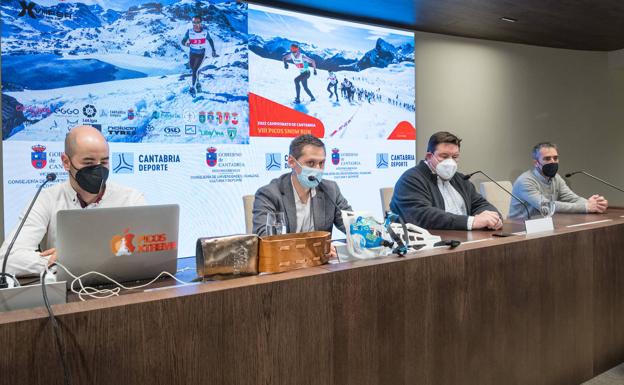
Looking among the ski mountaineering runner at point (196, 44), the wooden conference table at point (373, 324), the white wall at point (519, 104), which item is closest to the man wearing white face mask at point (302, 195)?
the wooden conference table at point (373, 324)

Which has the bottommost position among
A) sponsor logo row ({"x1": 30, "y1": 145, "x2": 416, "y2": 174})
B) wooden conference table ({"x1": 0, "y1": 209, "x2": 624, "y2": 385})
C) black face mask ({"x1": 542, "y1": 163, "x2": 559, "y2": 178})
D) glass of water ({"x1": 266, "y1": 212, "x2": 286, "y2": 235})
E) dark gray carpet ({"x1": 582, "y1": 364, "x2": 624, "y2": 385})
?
dark gray carpet ({"x1": 582, "y1": 364, "x2": 624, "y2": 385})

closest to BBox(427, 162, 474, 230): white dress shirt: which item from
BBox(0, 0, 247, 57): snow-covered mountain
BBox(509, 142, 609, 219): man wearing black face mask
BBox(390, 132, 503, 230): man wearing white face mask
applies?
BBox(390, 132, 503, 230): man wearing white face mask

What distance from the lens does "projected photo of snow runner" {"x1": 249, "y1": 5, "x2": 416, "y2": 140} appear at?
3855 mm

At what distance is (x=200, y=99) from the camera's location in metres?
3.59

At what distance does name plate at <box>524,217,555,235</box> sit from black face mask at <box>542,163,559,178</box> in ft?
5.18

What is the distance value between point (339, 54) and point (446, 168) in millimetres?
1955

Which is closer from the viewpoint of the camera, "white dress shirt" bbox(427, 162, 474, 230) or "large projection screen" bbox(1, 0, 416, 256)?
"white dress shirt" bbox(427, 162, 474, 230)

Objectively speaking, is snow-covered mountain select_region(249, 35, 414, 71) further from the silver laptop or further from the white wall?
the silver laptop

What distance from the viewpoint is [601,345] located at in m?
2.28

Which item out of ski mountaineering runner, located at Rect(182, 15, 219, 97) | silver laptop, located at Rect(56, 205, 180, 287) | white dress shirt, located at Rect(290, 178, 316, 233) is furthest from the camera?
ski mountaineering runner, located at Rect(182, 15, 219, 97)

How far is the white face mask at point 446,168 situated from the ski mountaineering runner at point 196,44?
6.19ft

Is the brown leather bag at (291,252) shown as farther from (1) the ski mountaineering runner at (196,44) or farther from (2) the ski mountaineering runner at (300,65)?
(2) the ski mountaineering runner at (300,65)

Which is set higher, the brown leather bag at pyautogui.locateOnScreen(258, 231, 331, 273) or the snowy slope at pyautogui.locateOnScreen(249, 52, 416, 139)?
the snowy slope at pyautogui.locateOnScreen(249, 52, 416, 139)

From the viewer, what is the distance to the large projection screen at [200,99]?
303 cm
